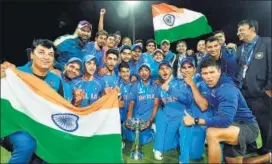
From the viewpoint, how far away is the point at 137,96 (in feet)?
20.2

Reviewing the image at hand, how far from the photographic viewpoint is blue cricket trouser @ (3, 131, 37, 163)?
13.9ft

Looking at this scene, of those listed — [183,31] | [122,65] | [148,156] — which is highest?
[183,31]

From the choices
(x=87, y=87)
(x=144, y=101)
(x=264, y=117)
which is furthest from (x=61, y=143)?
(x=264, y=117)

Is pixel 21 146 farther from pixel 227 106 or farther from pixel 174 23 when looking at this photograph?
pixel 174 23

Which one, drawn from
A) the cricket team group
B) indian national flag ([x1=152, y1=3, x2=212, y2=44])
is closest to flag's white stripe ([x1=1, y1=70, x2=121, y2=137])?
the cricket team group

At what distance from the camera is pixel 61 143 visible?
177 inches

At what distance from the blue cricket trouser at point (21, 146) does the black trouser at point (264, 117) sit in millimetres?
3345

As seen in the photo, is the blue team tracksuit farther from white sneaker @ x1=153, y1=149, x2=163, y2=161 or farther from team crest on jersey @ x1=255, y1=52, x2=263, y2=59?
team crest on jersey @ x1=255, y1=52, x2=263, y2=59

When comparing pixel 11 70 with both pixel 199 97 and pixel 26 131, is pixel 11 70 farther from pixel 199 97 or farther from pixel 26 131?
pixel 199 97

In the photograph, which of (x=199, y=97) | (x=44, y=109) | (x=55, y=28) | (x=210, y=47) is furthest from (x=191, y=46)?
(x=44, y=109)

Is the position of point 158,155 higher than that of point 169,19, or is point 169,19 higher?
point 169,19

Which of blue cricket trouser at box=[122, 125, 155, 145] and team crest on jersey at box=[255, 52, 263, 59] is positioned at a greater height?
team crest on jersey at box=[255, 52, 263, 59]

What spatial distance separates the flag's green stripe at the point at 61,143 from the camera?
172 inches

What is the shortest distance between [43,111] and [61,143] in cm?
46
